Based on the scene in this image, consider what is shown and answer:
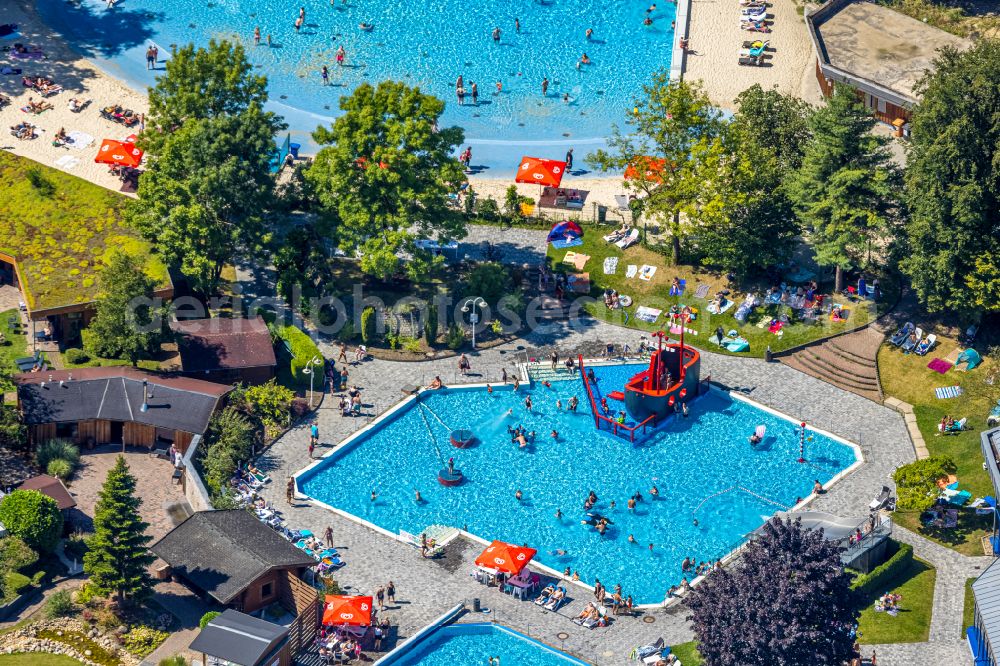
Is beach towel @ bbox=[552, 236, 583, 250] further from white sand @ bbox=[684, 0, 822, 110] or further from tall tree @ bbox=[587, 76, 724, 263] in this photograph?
white sand @ bbox=[684, 0, 822, 110]

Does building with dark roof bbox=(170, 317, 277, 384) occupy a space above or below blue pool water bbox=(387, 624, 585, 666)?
above

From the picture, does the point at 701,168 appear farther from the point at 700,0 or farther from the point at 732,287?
the point at 700,0

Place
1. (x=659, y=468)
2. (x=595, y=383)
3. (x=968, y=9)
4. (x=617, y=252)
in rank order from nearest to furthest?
(x=659, y=468) < (x=595, y=383) < (x=617, y=252) < (x=968, y=9)

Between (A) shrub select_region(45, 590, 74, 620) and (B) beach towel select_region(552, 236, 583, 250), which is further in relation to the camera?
(B) beach towel select_region(552, 236, 583, 250)

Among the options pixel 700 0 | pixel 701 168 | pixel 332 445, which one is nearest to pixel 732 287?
pixel 701 168

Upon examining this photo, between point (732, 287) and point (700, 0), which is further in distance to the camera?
point (700, 0)

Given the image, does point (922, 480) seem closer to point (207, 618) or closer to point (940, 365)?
point (940, 365)

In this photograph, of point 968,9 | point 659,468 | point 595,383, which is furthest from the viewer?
point 968,9

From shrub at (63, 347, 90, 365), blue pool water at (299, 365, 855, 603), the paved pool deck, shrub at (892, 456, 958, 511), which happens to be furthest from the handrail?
shrub at (63, 347, 90, 365)

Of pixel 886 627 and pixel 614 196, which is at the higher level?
pixel 614 196
